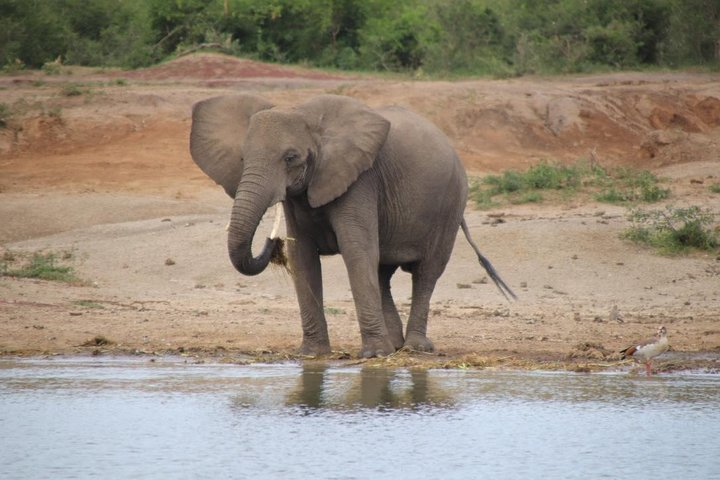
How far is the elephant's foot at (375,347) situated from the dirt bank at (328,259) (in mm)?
450

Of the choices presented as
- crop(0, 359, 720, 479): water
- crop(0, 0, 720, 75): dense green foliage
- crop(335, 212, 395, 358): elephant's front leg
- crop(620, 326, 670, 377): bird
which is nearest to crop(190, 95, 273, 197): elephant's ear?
crop(335, 212, 395, 358): elephant's front leg

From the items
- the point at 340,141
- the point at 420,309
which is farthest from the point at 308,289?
the point at 340,141

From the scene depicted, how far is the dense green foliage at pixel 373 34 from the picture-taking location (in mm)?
27641

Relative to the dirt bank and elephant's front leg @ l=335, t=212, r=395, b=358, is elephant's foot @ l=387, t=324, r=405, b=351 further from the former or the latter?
elephant's front leg @ l=335, t=212, r=395, b=358

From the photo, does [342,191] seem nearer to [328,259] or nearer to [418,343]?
[418,343]

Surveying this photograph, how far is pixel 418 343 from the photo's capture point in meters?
11.0

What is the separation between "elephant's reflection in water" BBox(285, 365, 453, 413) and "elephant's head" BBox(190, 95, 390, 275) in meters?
0.97

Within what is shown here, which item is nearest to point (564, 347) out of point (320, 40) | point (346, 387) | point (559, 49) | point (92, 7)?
point (346, 387)

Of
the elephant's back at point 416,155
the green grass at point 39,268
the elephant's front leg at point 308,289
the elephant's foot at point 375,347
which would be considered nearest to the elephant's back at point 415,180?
the elephant's back at point 416,155

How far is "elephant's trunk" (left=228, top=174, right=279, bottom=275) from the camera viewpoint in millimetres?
9172

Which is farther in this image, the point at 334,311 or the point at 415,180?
the point at 334,311

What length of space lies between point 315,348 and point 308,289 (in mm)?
550

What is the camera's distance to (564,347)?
37.2 feet

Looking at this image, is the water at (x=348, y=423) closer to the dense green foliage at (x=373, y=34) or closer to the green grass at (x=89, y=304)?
the green grass at (x=89, y=304)
